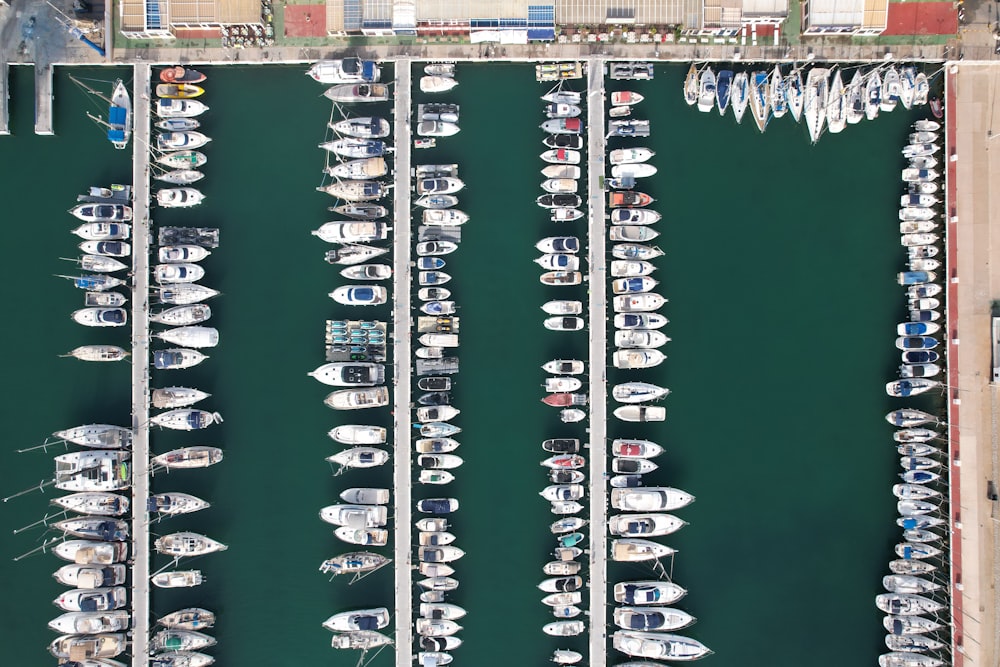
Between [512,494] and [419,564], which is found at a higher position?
[512,494]

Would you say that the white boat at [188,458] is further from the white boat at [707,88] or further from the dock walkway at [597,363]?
the white boat at [707,88]

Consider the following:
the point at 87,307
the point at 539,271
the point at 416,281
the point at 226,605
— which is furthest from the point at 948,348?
the point at 87,307

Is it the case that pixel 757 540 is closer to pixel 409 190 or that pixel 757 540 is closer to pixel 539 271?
pixel 539 271

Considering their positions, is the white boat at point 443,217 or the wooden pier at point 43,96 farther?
the wooden pier at point 43,96

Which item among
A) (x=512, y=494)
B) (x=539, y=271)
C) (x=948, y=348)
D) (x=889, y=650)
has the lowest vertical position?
(x=889, y=650)

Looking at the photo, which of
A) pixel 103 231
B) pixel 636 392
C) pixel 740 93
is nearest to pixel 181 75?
pixel 103 231

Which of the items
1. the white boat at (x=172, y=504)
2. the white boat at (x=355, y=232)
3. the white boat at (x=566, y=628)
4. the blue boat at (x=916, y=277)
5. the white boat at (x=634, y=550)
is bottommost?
the white boat at (x=566, y=628)

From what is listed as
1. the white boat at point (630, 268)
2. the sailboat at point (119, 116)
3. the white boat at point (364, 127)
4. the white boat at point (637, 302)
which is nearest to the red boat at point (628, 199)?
the white boat at point (630, 268)
